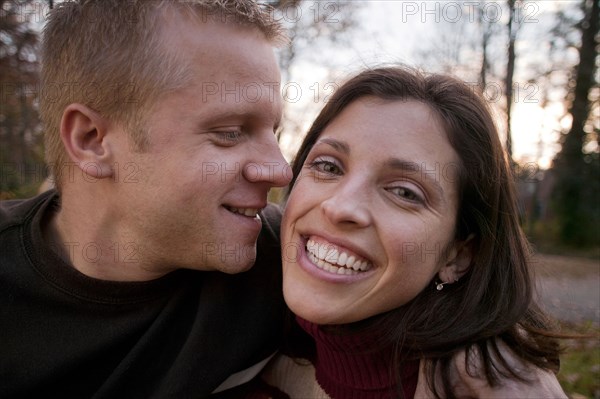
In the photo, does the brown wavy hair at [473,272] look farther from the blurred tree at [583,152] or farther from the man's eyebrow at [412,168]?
the blurred tree at [583,152]

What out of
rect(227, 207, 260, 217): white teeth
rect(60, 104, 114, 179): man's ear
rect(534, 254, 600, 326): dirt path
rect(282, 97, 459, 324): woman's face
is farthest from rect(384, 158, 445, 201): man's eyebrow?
rect(534, 254, 600, 326): dirt path

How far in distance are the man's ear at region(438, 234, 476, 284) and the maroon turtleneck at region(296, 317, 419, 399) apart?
36 cm

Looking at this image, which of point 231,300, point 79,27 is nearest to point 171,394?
point 231,300

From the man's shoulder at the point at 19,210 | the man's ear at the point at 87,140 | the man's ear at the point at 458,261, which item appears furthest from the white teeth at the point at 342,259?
the man's shoulder at the point at 19,210

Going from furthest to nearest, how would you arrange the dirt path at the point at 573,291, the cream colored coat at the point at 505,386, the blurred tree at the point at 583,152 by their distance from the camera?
the blurred tree at the point at 583,152, the dirt path at the point at 573,291, the cream colored coat at the point at 505,386

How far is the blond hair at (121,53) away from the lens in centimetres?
201

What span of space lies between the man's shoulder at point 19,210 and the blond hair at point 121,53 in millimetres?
232

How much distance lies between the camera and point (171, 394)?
6.09 feet

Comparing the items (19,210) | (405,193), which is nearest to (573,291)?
(405,193)

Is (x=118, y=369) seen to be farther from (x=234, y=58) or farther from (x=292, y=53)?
(x=292, y=53)

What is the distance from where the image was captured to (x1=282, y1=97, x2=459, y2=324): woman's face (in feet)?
5.73

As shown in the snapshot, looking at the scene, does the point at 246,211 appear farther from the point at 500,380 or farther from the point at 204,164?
the point at 500,380

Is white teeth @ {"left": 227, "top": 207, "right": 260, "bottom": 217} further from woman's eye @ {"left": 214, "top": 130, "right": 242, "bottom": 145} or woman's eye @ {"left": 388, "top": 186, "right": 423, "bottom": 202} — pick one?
woman's eye @ {"left": 388, "top": 186, "right": 423, "bottom": 202}

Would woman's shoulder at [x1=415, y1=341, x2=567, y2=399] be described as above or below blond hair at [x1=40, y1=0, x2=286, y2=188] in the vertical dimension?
below
